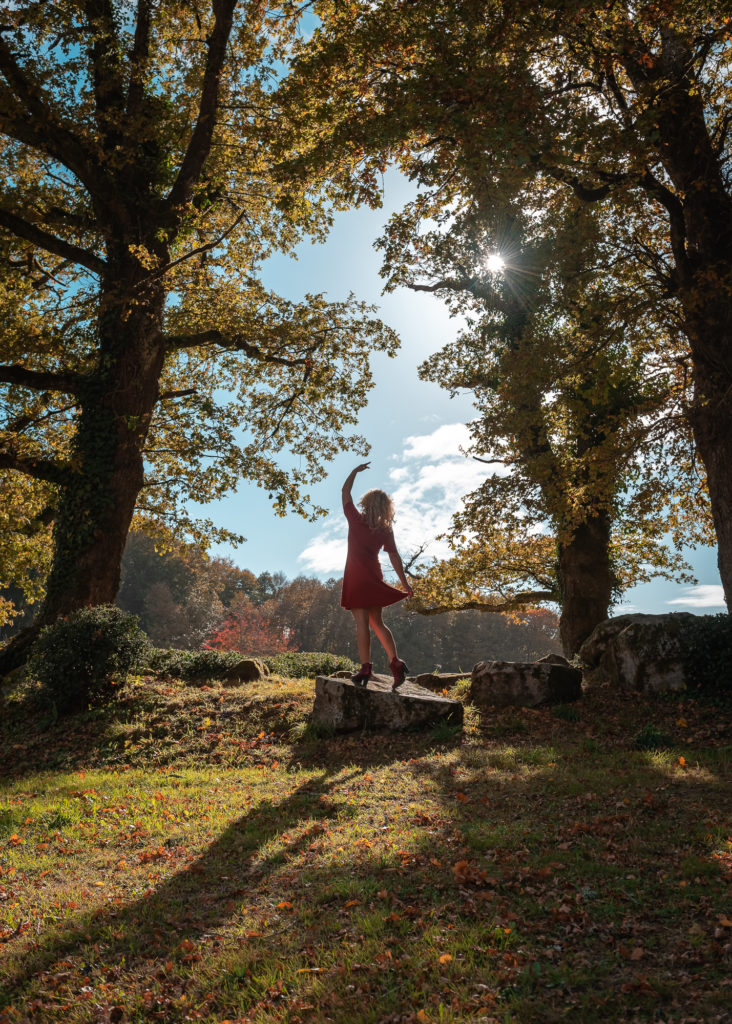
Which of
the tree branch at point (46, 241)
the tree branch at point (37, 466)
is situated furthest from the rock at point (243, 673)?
the tree branch at point (46, 241)

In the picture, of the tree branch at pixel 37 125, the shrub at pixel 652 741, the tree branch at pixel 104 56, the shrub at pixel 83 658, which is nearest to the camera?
the shrub at pixel 652 741

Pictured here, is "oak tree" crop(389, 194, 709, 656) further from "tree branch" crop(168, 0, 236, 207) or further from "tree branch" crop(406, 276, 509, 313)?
"tree branch" crop(168, 0, 236, 207)

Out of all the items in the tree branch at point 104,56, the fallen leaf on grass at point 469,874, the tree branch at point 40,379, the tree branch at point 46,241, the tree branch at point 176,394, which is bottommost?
the fallen leaf on grass at point 469,874

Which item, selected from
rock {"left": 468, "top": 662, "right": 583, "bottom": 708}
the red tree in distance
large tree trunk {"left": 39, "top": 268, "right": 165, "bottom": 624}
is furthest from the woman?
the red tree in distance

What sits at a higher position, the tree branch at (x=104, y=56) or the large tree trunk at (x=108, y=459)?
the tree branch at (x=104, y=56)

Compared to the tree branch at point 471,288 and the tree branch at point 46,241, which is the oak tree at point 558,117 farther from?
the tree branch at point 46,241

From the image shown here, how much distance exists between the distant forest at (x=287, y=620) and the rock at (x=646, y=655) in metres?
38.0

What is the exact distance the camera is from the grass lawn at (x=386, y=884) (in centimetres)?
303

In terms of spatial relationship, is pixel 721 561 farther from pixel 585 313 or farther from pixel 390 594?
pixel 390 594

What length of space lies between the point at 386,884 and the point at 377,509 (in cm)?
519

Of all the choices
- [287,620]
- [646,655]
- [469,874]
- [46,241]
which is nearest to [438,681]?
[646,655]

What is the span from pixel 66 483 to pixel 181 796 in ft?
26.5

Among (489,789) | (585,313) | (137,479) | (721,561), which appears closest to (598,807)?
(489,789)

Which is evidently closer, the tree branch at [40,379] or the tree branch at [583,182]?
the tree branch at [583,182]
